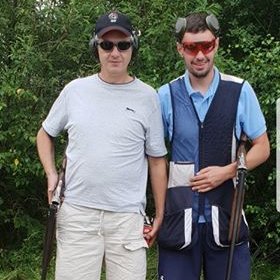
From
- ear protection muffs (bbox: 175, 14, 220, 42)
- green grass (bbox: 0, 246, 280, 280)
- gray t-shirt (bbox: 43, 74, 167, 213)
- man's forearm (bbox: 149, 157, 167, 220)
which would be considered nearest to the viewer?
gray t-shirt (bbox: 43, 74, 167, 213)

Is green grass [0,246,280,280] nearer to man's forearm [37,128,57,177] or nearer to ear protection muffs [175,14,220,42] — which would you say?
man's forearm [37,128,57,177]

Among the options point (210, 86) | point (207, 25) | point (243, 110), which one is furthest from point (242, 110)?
point (207, 25)

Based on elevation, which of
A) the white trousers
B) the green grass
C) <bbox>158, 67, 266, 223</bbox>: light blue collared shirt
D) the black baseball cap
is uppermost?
the black baseball cap

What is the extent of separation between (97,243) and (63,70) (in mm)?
2924

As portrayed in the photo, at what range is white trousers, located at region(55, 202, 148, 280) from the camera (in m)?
3.49

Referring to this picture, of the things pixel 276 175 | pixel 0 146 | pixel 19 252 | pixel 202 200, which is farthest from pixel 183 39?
pixel 19 252

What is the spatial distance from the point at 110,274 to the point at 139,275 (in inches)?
6.5

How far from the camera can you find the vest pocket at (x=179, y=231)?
11.5ft

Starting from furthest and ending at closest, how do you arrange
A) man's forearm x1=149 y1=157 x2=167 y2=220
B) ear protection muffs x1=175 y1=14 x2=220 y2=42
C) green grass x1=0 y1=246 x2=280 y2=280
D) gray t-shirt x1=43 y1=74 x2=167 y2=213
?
green grass x1=0 y1=246 x2=280 y2=280 → man's forearm x1=149 y1=157 x2=167 y2=220 → ear protection muffs x1=175 y1=14 x2=220 y2=42 → gray t-shirt x1=43 y1=74 x2=167 y2=213

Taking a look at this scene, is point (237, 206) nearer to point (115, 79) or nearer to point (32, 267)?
point (115, 79)

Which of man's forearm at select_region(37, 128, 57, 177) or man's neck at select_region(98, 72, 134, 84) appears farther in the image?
man's forearm at select_region(37, 128, 57, 177)

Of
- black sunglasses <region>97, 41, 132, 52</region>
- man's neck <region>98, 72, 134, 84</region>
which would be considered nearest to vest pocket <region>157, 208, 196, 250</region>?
man's neck <region>98, 72, 134, 84</region>

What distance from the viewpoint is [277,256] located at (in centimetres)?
623

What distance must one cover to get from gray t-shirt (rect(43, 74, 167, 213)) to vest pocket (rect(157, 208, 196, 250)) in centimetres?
21
